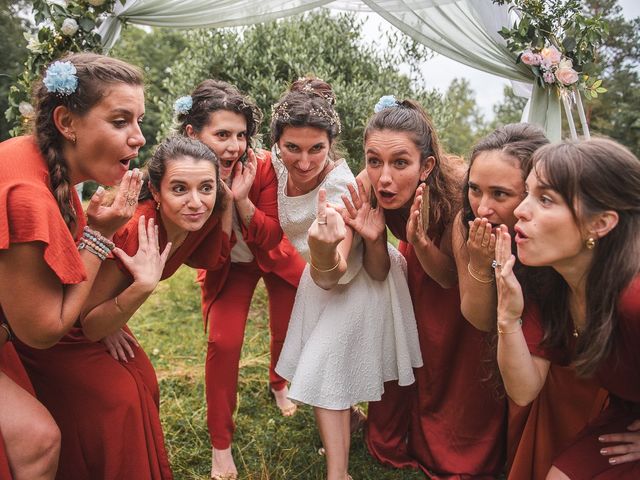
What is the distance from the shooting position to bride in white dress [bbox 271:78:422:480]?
9.10 feet

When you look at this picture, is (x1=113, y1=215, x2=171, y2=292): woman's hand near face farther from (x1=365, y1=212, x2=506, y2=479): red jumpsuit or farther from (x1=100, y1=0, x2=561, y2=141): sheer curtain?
(x1=100, y1=0, x2=561, y2=141): sheer curtain

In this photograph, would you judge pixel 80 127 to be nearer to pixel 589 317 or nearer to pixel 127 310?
pixel 127 310

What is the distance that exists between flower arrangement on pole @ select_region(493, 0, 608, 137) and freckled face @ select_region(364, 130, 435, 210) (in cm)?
133

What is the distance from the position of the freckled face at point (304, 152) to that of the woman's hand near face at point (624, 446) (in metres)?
1.74

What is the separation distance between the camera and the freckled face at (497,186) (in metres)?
2.48

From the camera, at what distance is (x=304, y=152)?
3.00 metres

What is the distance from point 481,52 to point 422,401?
2269 mm

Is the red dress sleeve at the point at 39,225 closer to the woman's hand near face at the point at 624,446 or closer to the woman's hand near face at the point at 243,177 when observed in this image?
the woman's hand near face at the point at 243,177

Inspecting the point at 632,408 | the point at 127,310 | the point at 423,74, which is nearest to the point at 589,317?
the point at 632,408

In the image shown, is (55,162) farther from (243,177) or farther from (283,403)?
(283,403)

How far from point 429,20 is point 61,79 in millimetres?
2596

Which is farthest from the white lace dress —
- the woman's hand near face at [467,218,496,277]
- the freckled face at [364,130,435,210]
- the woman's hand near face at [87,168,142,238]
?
the woman's hand near face at [87,168,142,238]

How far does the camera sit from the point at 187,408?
384 cm

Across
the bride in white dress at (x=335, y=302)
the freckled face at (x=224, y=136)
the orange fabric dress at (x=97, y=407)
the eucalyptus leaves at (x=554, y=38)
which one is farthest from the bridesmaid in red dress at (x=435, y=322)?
the orange fabric dress at (x=97, y=407)
